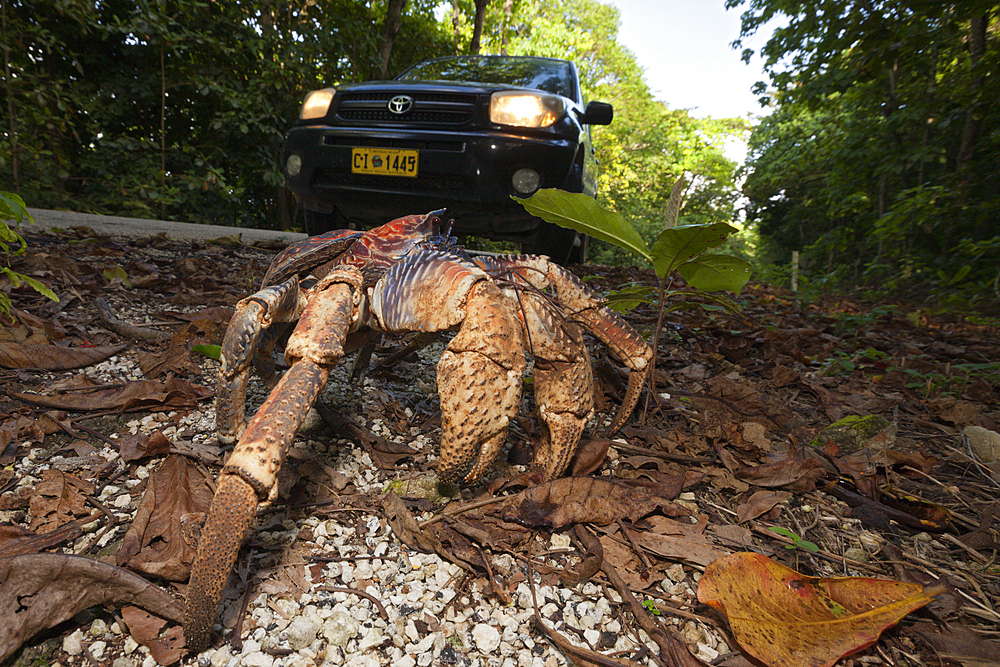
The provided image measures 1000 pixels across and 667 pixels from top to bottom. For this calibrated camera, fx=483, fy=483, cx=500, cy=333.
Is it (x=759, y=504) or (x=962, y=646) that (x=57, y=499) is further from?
(x=962, y=646)

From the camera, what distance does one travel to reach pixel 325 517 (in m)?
1.50

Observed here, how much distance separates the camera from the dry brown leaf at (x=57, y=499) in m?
1.34

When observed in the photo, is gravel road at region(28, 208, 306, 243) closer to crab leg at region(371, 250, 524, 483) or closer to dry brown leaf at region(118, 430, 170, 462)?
dry brown leaf at region(118, 430, 170, 462)

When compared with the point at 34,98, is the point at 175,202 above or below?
below

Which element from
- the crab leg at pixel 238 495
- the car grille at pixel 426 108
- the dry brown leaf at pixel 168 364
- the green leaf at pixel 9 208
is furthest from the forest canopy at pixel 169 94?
the crab leg at pixel 238 495

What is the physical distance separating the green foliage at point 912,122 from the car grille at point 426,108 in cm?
347

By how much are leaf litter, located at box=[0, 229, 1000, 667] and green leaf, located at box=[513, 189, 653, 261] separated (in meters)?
0.75

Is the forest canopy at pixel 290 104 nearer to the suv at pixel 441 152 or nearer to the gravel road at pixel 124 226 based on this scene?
the gravel road at pixel 124 226

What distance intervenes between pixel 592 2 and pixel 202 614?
33959 millimetres

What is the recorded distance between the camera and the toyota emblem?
11.9 feet

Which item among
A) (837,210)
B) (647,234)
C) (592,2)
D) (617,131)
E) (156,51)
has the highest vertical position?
(592,2)

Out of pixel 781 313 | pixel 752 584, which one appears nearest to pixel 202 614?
pixel 752 584

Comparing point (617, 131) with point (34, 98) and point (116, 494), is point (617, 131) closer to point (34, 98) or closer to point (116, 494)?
point (34, 98)

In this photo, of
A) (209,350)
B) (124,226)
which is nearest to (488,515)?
(209,350)
